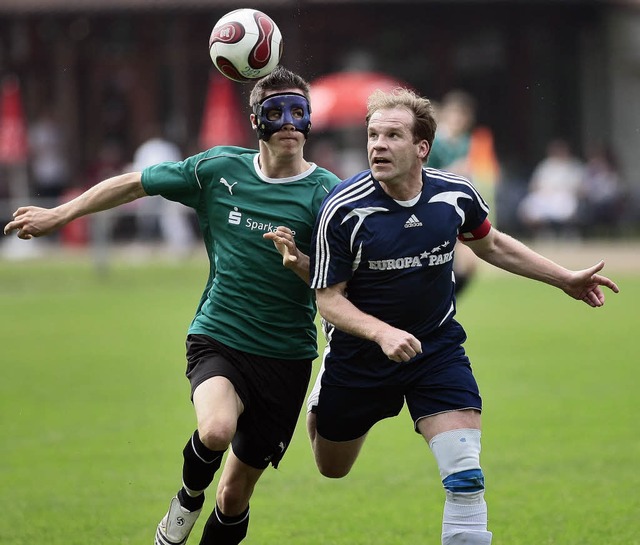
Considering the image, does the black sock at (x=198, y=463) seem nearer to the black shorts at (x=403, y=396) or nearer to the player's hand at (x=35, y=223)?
the black shorts at (x=403, y=396)

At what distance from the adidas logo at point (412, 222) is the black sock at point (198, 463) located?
1366 mm

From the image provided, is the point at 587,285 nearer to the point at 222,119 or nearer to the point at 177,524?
the point at 177,524

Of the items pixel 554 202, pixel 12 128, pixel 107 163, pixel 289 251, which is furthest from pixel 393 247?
pixel 107 163

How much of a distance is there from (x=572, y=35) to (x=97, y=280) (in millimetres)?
15119

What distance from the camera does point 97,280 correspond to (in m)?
22.9

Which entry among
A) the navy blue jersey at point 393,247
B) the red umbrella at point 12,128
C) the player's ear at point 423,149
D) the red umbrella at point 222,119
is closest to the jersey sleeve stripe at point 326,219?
the navy blue jersey at point 393,247

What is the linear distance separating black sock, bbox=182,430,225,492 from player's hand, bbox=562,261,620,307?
191 cm

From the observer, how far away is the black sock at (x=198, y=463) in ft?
20.7

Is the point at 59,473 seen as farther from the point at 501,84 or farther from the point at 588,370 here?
the point at 501,84

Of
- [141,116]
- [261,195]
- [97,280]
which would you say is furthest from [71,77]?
[261,195]

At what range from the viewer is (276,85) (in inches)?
259

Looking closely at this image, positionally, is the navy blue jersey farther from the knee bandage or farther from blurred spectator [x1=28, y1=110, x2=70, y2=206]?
blurred spectator [x1=28, y1=110, x2=70, y2=206]

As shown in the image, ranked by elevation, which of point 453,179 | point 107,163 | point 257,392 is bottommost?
point 107,163

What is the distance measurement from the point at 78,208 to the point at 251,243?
2.93ft
